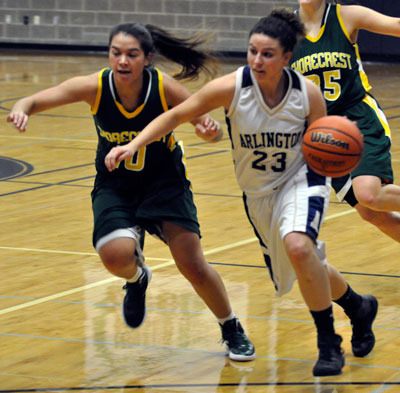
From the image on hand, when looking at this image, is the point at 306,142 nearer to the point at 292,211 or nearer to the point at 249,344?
the point at 292,211

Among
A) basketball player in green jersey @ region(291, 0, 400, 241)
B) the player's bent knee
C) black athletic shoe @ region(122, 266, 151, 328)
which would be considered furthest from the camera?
basketball player in green jersey @ region(291, 0, 400, 241)

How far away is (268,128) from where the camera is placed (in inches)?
182

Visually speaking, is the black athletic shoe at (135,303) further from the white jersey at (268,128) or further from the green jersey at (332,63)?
the green jersey at (332,63)

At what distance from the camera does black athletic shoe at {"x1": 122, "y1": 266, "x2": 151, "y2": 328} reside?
199 inches

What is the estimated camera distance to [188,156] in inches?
422

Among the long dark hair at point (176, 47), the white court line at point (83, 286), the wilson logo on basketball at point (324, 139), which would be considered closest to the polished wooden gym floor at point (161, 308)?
the white court line at point (83, 286)

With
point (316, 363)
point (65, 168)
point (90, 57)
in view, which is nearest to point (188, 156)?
point (65, 168)

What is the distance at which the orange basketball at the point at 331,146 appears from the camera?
14.7 ft

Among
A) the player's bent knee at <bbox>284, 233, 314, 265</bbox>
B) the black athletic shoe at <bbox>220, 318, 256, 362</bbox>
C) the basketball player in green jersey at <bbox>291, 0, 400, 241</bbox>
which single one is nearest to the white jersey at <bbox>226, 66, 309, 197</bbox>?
the player's bent knee at <bbox>284, 233, 314, 265</bbox>

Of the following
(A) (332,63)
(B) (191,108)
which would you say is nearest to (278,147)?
(B) (191,108)

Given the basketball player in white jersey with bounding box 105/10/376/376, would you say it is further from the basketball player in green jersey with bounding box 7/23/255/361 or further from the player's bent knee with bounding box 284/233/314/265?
the basketball player in green jersey with bounding box 7/23/255/361

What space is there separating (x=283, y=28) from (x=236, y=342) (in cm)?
131

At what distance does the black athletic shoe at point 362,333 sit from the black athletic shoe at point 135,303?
919 mm

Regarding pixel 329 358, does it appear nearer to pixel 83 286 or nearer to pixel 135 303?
pixel 135 303
